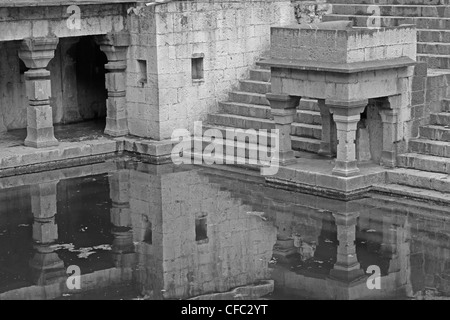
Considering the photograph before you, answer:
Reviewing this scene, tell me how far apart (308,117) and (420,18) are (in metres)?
2.61

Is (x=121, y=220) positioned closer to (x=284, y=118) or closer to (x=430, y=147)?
(x=284, y=118)

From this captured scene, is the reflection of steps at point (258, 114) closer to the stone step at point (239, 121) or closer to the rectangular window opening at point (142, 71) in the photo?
the stone step at point (239, 121)

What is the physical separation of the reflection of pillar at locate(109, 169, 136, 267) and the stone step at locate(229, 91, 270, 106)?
9.20 ft

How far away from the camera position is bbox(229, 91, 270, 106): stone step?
18.6 metres

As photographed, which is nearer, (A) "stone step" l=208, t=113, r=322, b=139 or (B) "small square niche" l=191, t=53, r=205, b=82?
(A) "stone step" l=208, t=113, r=322, b=139

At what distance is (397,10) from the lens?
1859 cm

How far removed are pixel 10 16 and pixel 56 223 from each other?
4.39m

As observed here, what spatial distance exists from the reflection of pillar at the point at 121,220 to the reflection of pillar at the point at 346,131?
312 centimetres

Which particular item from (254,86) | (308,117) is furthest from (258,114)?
(308,117)

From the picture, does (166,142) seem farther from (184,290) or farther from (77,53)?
(184,290)

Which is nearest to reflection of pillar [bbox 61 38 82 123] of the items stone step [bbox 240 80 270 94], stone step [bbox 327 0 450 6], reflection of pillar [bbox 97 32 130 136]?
reflection of pillar [bbox 97 32 130 136]

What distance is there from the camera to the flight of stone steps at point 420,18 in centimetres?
1711

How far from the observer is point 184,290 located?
1148 cm

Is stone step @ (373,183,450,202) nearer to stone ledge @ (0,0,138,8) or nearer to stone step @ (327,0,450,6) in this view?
stone step @ (327,0,450,6)
